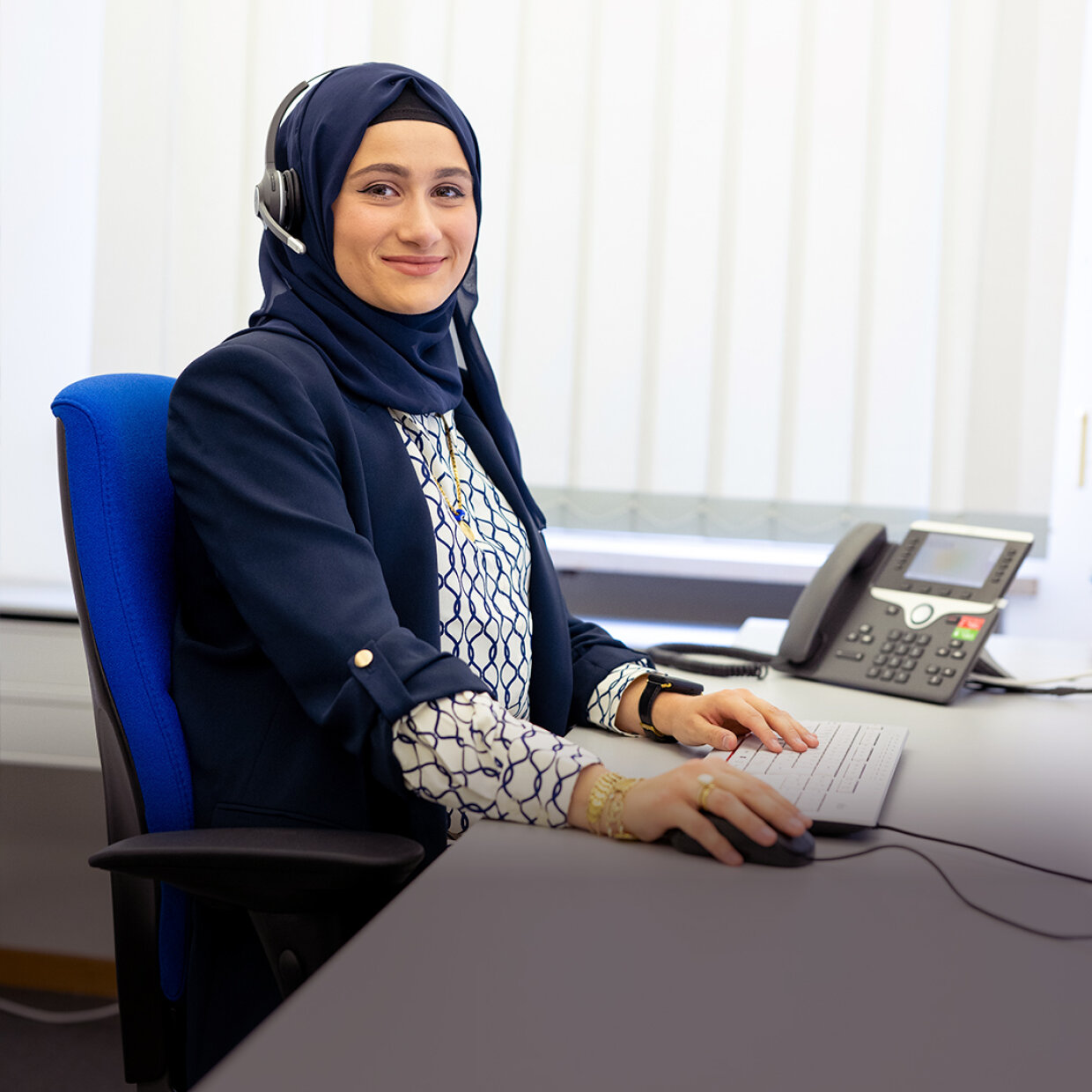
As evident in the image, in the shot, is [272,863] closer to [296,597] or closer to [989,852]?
[296,597]

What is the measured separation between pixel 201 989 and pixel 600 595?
1302mm

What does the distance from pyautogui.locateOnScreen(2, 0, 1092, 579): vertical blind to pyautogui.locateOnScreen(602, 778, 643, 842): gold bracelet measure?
4.42ft

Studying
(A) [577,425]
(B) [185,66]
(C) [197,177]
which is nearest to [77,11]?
(B) [185,66]

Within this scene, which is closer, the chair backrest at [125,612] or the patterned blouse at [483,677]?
the patterned blouse at [483,677]

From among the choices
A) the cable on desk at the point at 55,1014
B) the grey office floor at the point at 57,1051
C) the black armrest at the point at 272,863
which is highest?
the black armrest at the point at 272,863

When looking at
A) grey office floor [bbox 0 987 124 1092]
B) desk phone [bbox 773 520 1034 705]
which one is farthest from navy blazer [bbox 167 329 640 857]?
grey office floor [bbox 0 987 124 1092]

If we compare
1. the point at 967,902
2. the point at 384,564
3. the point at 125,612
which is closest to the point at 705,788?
the point at 967,902

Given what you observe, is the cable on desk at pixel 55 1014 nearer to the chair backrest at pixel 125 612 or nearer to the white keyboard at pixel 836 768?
the chair backrest at pixel 125 612

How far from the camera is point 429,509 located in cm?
110

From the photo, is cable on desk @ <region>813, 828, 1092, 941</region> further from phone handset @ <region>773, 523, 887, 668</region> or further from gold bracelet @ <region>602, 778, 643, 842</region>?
phone handset @ <region>773, 523, 887, 668</region>

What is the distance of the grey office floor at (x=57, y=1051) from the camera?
1799 millimetres

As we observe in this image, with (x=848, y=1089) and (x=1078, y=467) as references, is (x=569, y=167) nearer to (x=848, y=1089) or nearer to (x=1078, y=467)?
(x=1078, y=467)

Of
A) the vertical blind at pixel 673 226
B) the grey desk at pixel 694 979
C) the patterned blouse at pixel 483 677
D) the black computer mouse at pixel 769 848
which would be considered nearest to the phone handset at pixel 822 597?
the patterned blouse at pixel 483 677

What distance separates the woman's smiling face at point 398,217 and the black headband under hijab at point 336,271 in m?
0.01
